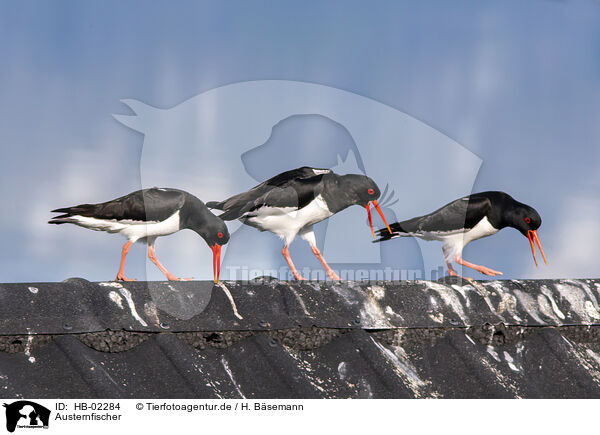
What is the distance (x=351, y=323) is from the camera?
137 inches

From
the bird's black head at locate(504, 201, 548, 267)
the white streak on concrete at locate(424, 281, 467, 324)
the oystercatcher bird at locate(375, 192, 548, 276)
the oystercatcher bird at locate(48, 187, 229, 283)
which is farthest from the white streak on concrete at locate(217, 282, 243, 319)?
the bird's black head at locate(504, 201, 548, 267)

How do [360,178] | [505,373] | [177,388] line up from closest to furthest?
[177,388], [505,373], [360,178]

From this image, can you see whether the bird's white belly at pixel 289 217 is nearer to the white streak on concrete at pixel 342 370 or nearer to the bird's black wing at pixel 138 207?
the bird's black wing at pixel 138 207

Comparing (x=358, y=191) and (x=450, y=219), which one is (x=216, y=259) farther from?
(x=450, y=219)

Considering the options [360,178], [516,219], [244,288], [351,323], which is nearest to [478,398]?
[351,323]

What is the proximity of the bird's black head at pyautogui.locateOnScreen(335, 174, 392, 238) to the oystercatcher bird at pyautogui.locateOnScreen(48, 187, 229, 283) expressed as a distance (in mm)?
1093

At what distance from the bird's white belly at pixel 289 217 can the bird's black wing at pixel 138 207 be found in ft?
2.22

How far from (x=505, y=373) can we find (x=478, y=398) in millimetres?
332

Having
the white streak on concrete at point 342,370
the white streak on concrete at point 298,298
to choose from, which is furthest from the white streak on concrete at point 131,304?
the white streak on concrete at point 342,370

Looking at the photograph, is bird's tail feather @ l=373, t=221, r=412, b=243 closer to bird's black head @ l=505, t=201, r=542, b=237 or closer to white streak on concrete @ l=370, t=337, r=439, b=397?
bird's black head @ l=505, t=201, r=542, b=237

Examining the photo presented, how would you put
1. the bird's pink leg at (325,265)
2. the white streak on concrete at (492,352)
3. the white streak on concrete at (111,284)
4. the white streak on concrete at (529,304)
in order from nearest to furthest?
the white streak on concrete at (111,284) < the white streak on concrete at (492,352) < the white streak on concrete at (529,304) < the bird's pink leg at (325,265)

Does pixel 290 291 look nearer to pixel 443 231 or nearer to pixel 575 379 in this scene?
pixel 575 379

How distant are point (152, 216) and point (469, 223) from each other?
2.87m

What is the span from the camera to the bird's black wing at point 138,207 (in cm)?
516
